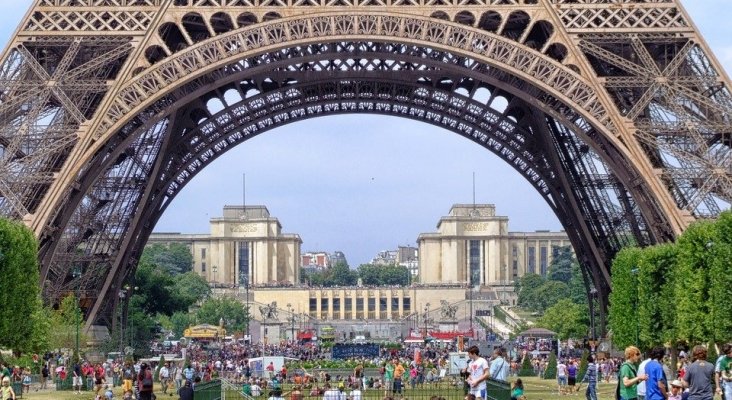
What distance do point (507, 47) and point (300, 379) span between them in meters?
17.5

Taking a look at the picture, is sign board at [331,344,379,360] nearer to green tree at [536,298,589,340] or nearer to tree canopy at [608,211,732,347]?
green tree at [536,298,589,340]

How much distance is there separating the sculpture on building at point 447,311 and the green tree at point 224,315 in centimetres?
2977

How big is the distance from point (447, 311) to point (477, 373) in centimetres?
16406

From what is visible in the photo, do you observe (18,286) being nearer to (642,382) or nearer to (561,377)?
(561,377)

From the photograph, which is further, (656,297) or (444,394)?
(656,297)

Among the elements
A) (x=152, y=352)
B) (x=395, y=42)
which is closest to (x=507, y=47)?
(x=395, y=42)

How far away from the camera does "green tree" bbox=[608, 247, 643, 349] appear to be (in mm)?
62656

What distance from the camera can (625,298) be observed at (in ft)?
210

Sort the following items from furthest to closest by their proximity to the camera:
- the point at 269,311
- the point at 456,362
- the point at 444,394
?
1. the point at 269,311
2. the point at 456,362
3. the point at 444,394

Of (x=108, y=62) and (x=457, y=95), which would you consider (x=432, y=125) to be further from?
(x=108, y=62)

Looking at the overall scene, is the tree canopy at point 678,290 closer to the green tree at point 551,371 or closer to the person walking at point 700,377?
the green tree at point 551,371

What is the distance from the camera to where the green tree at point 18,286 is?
51.6m

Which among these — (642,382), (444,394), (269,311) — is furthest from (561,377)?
A: (269,311)

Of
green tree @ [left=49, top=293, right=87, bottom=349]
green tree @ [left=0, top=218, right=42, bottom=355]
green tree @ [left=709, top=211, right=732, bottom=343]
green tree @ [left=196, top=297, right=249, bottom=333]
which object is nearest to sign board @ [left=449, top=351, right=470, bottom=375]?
green tree @ [left=49, top=293, right=87, bottom=349]
